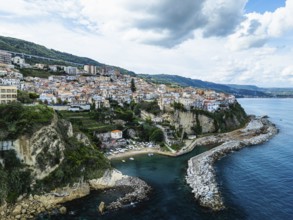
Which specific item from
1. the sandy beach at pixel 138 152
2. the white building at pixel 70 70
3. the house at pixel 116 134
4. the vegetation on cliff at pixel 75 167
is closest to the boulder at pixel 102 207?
the vegetation on cliff at pixel 75 167

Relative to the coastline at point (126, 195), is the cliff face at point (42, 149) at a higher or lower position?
higher

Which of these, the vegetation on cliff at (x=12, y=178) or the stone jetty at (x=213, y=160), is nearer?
the vegetation on cliff at (x=12, y=178)

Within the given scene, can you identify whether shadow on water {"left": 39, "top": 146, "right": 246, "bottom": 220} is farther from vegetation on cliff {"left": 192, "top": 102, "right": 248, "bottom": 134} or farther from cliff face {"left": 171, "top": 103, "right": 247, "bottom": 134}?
vegetation on cliff {"left": 192, "top": 102, "right": 248, "bottom": 134}

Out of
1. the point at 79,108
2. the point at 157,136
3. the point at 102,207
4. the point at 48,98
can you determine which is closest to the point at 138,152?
the point at 157,136

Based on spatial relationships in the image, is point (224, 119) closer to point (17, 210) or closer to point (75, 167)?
point (75, 167)

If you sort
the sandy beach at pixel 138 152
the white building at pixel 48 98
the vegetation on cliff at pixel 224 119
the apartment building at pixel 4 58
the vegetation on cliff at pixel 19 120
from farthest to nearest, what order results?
the apartment building at pixel 4 58 < the vegetation on cliff at pixel 224 119 < the white building at pixel 48 98 < the sandy beach at pixel 138 152 < the vegetation on cliff at pixel 19 120

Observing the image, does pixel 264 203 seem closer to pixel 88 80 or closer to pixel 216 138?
pixel 216 138

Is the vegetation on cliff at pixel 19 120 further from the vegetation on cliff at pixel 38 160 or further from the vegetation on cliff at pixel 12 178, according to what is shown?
the vegetation on cliff at pixel 12 178

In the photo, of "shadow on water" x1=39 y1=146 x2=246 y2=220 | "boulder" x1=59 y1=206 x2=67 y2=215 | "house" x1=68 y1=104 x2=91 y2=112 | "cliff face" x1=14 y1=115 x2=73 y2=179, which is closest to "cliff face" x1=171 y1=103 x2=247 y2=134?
"house" x1=68 y1=104 x2=91 y2=112
